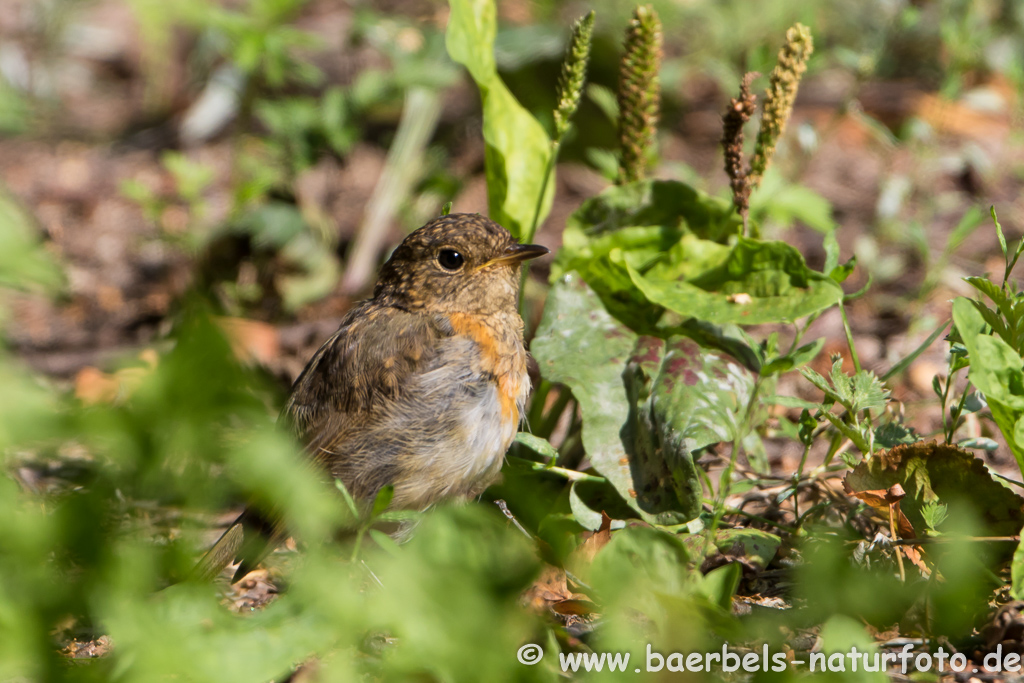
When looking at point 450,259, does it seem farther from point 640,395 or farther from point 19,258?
point 19,258

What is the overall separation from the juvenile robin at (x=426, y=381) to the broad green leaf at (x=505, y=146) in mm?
151

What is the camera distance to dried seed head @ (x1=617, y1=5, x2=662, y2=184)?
Answer: 10.6 ft

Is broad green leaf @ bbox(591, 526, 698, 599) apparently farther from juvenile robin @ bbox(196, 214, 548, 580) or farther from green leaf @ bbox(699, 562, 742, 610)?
juvenile robin @ bbox(196, 214, 548, 580)

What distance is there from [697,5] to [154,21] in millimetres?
3733

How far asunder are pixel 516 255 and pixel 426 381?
556 millimetres

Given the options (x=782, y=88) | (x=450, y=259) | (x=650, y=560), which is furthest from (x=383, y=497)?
(x=782, y=88)

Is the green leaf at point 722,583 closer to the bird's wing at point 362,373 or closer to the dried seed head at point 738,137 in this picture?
the dried seed head at point 738,137

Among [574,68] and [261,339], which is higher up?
[574,68]

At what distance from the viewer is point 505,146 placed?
11.6 feet

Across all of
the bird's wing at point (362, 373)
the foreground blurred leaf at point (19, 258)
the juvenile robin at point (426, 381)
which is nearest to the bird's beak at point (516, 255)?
the juvenile robin at point (426, 381)

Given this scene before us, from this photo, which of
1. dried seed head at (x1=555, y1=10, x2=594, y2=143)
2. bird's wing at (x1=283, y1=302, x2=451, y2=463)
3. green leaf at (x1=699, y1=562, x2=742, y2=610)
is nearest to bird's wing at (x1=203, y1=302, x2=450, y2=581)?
bird's wing at (x1=283, y1=302, x2=451, y2=463)

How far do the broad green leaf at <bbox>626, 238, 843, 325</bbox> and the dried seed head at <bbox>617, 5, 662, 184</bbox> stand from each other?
22.3 inches

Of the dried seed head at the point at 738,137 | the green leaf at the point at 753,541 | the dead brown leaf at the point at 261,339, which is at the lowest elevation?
the dead brown leaf at the point at 261,339

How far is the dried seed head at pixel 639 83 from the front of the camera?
10.6 feet
